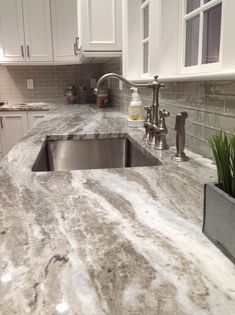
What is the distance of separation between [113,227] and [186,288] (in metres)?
0.21

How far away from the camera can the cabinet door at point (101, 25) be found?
97.7 inches

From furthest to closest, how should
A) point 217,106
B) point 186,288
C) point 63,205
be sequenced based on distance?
point 217,106 < point 63,205 < point 186,288

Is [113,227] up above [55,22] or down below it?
below

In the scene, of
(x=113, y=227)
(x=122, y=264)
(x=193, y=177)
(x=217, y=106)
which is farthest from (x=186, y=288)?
(x=217, y=106)

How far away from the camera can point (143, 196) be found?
2.42ft

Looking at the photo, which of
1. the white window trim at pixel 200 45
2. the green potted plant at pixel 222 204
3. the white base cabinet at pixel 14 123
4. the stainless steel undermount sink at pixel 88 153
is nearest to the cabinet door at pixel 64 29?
the white base cabinet at pixel 14 123

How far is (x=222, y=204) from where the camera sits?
475 millimetres

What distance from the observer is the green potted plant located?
1.50ft

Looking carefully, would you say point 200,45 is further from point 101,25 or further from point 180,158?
point 101,25

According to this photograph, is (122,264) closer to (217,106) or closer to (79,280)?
(79,280)

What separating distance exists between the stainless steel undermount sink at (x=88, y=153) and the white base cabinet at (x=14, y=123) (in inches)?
84.4

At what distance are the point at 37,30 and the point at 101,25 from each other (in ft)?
5.25

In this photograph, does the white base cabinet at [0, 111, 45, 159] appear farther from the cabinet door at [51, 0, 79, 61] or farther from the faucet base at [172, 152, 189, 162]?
the faucet base at [172, 152, 189, 162]

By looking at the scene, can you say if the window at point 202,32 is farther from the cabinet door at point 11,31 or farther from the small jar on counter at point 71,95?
the cabinet door at point 11,31
